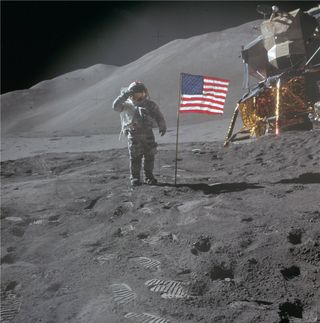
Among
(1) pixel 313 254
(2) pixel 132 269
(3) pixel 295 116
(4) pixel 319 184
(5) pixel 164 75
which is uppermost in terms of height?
(5) pixel 164 75

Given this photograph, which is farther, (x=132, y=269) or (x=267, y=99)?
(x=267, y=99)

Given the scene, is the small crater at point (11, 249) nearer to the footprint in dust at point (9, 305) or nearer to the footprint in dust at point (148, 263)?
the footprint in dust at point (9, 305)

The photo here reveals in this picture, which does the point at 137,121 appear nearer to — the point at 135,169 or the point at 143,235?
the point at 135,169

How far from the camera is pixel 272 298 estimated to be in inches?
104

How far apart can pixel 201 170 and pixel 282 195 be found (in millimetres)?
2704

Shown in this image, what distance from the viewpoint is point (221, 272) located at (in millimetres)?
3041

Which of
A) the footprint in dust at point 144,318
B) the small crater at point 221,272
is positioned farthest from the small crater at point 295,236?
the footprint in dust at point 144,318

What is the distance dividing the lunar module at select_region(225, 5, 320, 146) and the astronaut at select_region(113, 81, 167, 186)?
11.5 ft

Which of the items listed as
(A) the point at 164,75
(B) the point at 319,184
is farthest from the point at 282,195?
(A) the point at 164,75

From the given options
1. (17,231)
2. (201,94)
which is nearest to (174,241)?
(17,231)

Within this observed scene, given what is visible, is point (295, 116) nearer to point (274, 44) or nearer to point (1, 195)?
point (274, 44)

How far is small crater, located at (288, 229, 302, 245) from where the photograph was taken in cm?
324

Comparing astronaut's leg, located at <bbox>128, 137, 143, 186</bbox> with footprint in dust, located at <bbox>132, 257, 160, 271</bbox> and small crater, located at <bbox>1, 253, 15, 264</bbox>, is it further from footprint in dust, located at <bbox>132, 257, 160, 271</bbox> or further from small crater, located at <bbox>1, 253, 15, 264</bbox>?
footprint in dust, located at <bbox>132, 257, 160, 271</bbox>

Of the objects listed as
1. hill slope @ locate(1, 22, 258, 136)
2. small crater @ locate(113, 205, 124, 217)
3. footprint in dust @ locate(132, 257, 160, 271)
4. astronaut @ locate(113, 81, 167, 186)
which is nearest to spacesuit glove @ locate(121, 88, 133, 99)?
astronaut @ locate(113, 81, 167, 186)
